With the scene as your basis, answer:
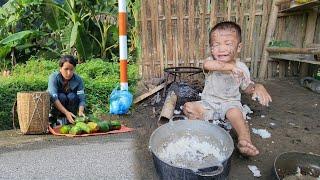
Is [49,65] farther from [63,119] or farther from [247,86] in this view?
[247,86]

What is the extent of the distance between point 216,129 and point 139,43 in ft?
10.2

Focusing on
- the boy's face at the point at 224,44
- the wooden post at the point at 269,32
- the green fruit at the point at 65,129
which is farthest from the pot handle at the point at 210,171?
the wooden post at the point at 269,32

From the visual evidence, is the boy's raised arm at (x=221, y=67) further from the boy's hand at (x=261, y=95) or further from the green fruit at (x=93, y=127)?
the green fruit at (x=93, y=127)

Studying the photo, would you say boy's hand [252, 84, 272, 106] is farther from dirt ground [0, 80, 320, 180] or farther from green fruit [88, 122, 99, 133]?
green fruit [88, 122, 99, 133]

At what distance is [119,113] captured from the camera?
16.0 feet

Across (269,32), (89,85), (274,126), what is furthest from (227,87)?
(89,85)

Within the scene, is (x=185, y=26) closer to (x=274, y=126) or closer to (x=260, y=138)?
(x=274, y=126)

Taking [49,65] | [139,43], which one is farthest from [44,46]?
[139,43]

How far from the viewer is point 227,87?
3.86 meters

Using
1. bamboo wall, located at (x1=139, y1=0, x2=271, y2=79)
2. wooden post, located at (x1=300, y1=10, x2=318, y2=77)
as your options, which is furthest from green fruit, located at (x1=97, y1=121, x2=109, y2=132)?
wooden post, located at (x1=300, y1=10, x2=318, y2=77)

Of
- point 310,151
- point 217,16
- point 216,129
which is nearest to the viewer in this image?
point 216,129

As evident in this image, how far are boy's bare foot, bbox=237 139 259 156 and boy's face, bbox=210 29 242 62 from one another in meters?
Result: 0.91

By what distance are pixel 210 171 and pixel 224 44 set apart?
58.4 inches

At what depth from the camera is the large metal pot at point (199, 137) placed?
2.54 metres
